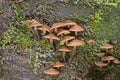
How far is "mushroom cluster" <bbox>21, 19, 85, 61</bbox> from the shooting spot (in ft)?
11.3

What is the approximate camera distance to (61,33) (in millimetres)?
3471

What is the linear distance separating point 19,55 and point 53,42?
0.49 meters

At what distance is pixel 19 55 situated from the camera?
12.0 ft

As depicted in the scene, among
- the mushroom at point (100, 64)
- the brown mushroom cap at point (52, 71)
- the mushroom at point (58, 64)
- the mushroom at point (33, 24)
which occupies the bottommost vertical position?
the mushroom at point (100, 64)

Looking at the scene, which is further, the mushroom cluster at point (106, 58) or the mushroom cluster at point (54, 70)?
the mushroom cluster at point (106, 58)

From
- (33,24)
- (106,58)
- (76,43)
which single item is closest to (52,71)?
(76,43)

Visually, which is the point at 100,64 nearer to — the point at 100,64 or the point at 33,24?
the point at 100,64

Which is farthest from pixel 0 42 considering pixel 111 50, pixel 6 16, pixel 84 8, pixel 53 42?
pixel 111 50

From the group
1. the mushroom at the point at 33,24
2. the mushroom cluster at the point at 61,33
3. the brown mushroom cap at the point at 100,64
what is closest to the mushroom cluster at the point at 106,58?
the brown mushroom cap at the point at 100,64

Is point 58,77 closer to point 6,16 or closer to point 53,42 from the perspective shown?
point 53,42

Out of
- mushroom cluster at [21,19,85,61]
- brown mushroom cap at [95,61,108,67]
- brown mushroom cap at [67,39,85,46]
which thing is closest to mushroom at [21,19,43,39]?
mushroom cluster at [21,19,85,61]

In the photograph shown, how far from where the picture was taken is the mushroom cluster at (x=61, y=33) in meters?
3.44

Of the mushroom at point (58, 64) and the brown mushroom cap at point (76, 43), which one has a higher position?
the brown mushroom cap at point (76, 43)

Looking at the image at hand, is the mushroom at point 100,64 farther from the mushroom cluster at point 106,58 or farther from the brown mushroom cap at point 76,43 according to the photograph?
the brown mushroom cap at point 76,43
